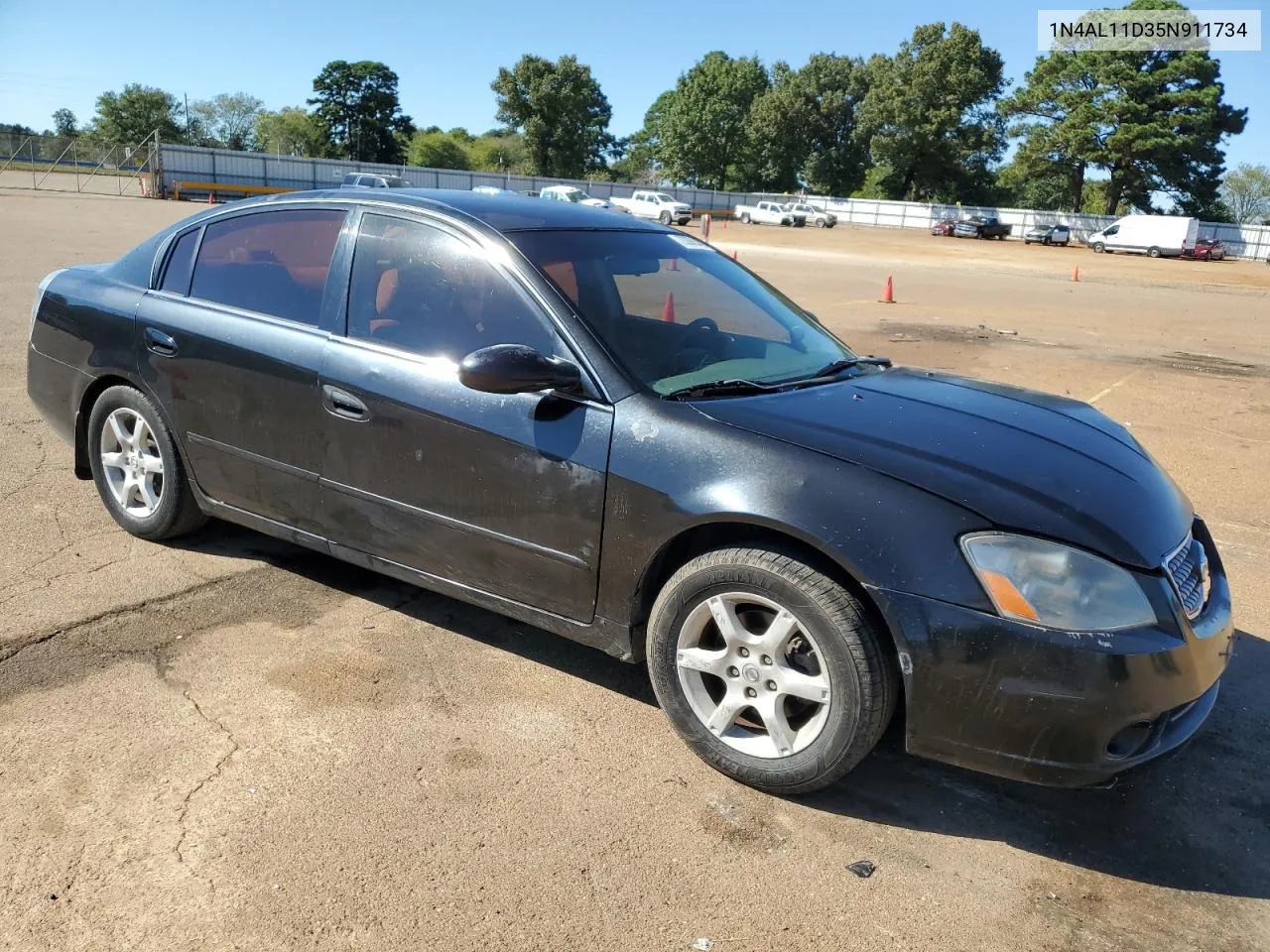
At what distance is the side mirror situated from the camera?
3141mm

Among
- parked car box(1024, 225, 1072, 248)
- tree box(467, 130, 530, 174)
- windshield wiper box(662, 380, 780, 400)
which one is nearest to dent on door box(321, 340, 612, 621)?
windshield wiper box(662, 380, 780, 400)

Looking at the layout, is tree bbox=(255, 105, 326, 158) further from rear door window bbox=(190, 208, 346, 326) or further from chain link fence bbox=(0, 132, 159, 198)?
rear door window bbox=(190, 208, 346, 326)

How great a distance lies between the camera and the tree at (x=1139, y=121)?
206 ft

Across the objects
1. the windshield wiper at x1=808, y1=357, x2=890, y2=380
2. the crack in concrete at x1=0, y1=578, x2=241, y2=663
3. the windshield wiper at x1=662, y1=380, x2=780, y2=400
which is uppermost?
the windshield wiper at x1=808, y1=357, x2=890, y2=380

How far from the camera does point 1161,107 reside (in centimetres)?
6359

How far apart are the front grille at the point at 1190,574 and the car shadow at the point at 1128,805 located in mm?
479

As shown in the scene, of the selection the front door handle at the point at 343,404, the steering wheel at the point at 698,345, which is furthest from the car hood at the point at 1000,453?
the front door handle at the point at 343,404

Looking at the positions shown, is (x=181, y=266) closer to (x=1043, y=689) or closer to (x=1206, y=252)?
(x=1043, y=689)

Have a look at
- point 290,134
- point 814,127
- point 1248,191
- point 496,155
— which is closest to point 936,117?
point 814,127

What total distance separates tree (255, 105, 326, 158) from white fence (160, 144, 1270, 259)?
41.7 metres

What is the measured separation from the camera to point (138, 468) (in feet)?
15.1

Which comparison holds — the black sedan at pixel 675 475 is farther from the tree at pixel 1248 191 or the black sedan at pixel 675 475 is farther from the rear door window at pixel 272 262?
the tree at pixel 1248 191

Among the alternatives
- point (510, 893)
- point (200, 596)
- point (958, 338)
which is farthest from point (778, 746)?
point (958, 338)

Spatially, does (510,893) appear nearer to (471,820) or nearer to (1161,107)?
(471,820)
